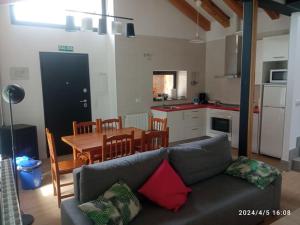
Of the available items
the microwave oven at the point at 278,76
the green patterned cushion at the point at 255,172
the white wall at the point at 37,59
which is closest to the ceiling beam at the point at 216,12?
the microwave oven at the point at 278,76

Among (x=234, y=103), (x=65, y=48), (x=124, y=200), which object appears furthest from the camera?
(x=234, y=103)

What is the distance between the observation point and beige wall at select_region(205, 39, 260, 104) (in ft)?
19.1

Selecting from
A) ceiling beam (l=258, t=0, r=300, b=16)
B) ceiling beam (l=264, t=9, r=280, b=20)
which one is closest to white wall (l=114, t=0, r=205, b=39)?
ceiling beam (l=264, t=9, r=280, b=20)

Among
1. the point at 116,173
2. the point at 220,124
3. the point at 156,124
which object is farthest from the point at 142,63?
the point at 116,173

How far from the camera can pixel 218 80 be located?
6152 millimetres

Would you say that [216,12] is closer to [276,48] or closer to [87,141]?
[276,48]

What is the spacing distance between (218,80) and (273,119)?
2.04 m

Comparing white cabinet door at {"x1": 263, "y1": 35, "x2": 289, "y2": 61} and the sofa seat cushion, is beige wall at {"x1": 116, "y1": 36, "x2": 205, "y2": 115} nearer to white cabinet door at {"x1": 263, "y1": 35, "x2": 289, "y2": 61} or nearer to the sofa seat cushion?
white cabinet door at {"x1": 263, "y1": 35, "x2": 289, "y2": 61}

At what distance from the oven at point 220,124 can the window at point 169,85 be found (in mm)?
1029

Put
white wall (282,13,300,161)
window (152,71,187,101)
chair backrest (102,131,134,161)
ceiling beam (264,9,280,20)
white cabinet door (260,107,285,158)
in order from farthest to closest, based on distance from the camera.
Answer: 1. window (152,71,187,101)
2. ceiling beam (264,9,280,20)
3. white cabinet door (260,107,285,158)
4. white wall (282,13,300,161)
5. chair backrest (102,131,134,161)

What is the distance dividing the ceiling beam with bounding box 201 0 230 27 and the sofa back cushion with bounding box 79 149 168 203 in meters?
4.09

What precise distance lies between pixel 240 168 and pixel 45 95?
367cm

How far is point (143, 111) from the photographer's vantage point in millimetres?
5590

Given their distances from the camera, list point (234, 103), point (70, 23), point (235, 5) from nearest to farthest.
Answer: point (70, 23) < point (235, 5) < point (234, 103)
